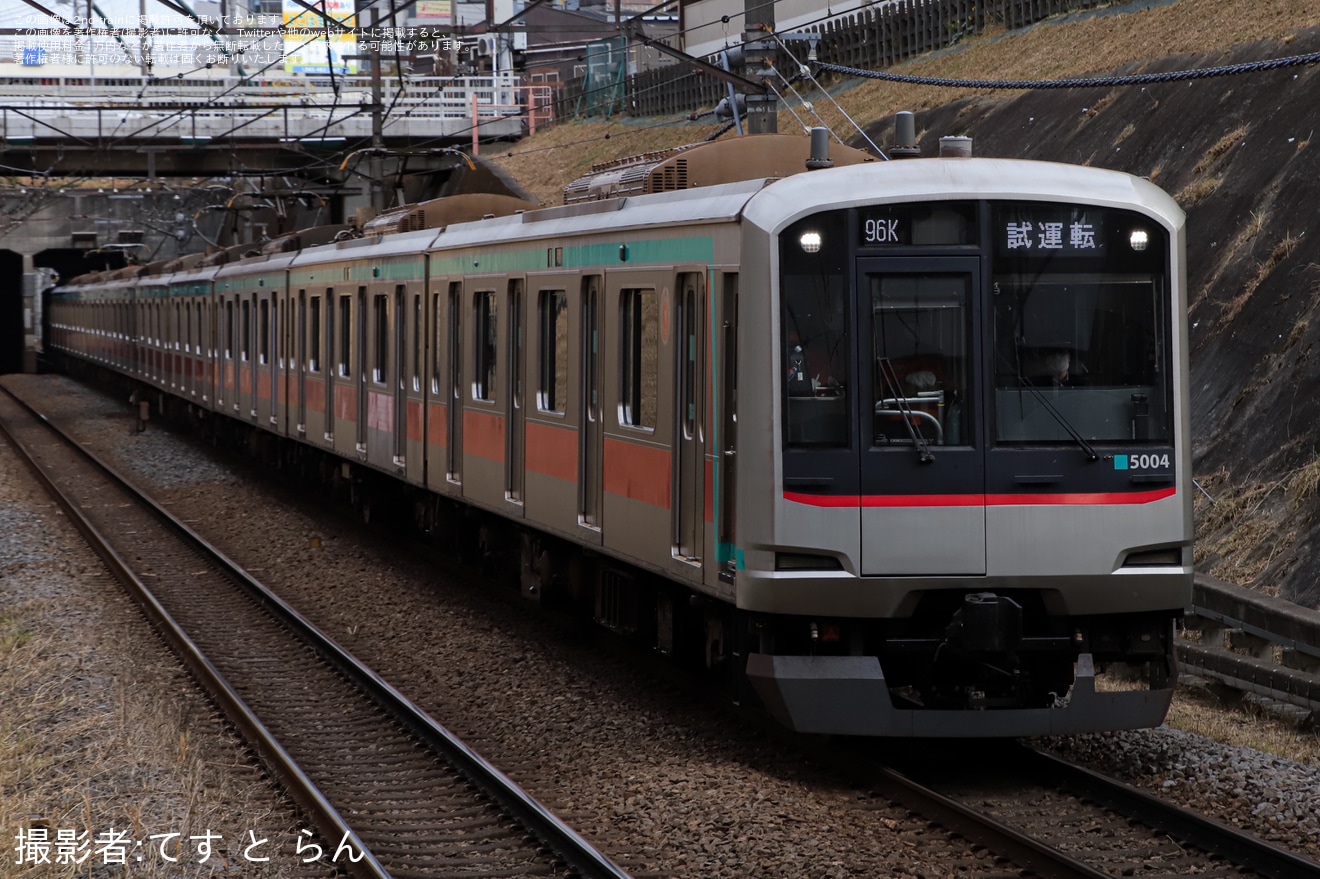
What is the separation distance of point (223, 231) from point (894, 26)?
2437 cm

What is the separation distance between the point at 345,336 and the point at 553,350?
7091 millimetres

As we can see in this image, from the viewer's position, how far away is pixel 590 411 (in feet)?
33.2

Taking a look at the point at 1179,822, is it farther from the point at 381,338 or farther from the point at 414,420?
the point at 381,338

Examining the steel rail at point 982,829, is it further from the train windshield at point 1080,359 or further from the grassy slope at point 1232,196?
the grassy slope at point 1232,196

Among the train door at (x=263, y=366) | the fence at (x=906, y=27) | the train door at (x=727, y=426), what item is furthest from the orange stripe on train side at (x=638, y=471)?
the fence at (x=906, y=27)

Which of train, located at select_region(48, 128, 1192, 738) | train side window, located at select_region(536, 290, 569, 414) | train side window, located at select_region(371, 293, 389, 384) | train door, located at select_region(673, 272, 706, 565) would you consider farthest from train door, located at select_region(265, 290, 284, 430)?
train, located at select_region(48, 128, 1192, 738)

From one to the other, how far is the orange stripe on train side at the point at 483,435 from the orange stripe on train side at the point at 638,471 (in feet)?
7.69

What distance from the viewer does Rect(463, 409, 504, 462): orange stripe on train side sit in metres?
12.0

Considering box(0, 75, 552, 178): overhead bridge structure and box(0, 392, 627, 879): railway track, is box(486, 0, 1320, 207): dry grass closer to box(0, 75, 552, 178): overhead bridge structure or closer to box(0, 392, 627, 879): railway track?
box(0, 75, 552, 178): overhead bridge structure

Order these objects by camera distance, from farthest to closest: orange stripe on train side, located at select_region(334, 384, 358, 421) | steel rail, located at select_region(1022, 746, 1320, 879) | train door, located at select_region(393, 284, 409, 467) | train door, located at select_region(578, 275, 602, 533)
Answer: orange stripe on train side, located at select_region(334, 384, 358, 421), train door, located at select_region(393, 284, 409, 467), train door, located at select_region(578, 275, 602, 533), steel rail, located at select_region(1022, 746, 1320, 879)

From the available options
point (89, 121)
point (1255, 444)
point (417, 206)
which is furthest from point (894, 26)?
point (1255, 444)

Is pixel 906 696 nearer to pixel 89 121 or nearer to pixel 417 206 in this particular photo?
pixel 417 206

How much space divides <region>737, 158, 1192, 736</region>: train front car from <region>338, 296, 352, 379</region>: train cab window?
10.1 meters

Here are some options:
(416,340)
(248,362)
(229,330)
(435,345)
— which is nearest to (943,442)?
(435,345)
